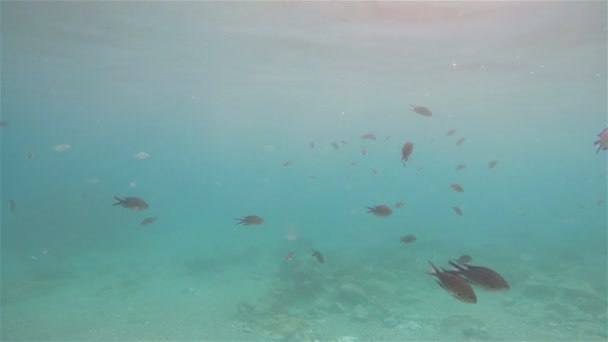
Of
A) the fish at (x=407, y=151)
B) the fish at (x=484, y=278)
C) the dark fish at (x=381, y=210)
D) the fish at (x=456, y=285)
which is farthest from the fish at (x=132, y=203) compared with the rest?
the fish at (x=484, y=278)

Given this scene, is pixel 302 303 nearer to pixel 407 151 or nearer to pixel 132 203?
pixel 132 203

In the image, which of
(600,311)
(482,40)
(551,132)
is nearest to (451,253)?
(600,311)

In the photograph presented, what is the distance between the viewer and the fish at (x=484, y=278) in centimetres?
365

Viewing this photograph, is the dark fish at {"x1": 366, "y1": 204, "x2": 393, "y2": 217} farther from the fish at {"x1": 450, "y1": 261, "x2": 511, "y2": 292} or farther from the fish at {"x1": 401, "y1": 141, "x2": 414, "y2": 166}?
the fish at {"x1": 450, "y1": 261, "x2": 511, "y2": 292}

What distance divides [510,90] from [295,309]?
28.6 meters

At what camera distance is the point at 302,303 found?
42.3ft

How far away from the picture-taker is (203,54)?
72.7 feet

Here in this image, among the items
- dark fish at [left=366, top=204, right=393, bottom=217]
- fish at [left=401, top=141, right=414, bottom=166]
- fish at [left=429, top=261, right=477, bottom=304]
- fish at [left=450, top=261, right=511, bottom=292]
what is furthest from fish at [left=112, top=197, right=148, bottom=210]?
fish at [left=450, top=261, right=511, bottom=292]

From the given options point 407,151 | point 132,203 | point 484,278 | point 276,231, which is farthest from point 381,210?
point 276,231

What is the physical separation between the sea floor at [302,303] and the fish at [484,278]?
7088 mm

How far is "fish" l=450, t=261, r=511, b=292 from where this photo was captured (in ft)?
12.0

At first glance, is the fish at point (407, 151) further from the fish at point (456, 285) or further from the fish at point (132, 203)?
the fish at point (132, 203)

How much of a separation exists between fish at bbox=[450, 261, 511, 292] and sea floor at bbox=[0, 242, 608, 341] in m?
7.09

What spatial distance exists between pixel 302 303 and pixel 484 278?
10.1 meters
